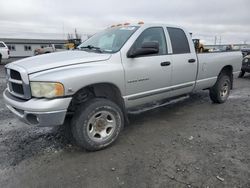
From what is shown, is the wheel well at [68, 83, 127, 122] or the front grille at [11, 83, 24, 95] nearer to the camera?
the front grille at [11, 83, 24, 95]

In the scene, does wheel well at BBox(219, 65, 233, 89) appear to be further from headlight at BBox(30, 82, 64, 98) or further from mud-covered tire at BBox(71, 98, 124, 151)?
headlight at BBox(30, 82, 64, 98)

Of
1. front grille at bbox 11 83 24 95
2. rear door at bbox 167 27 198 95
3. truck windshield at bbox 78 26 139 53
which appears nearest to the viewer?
front grille at bbox 11 83 24 95

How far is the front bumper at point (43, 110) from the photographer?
2910 millimetres

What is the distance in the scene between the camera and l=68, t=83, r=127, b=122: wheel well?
3420mm

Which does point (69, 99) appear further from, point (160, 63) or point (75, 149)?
point (160, 63)

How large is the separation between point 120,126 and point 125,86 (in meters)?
0.66

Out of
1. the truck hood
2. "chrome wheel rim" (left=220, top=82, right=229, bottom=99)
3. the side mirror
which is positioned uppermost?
the side mirror

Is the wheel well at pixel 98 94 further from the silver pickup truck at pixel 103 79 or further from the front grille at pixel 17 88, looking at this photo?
the front grille at pixel 17 88

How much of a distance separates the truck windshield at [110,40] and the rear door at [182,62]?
962 mm

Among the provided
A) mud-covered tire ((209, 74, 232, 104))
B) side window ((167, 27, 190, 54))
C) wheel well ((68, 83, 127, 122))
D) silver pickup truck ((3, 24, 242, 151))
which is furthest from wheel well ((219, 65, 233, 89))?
wheel well ((68, 83, 127, 122))

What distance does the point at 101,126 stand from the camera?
11.7 feet

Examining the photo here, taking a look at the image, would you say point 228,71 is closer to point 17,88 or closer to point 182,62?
point 182,62

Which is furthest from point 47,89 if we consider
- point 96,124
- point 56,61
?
point 96,124

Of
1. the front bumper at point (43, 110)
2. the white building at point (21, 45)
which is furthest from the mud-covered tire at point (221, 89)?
the white building at point (21, 45)
